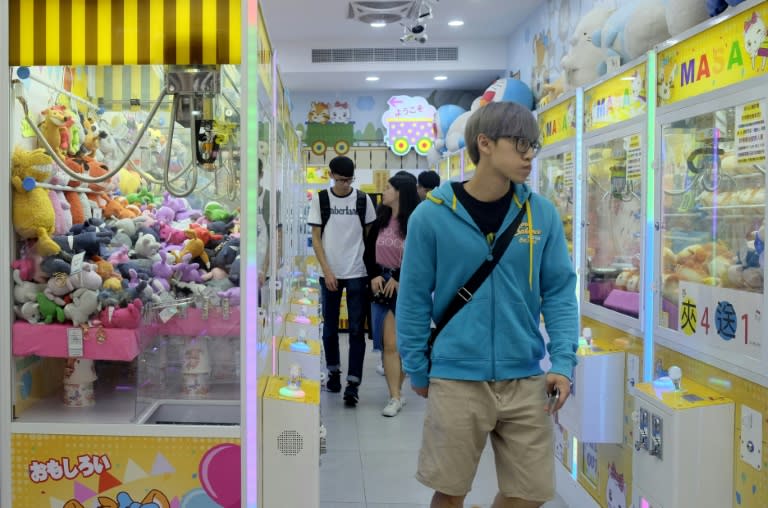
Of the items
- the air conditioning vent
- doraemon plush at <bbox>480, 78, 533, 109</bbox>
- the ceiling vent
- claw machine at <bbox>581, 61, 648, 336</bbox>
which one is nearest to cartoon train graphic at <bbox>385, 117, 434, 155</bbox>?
the air conditioning vent

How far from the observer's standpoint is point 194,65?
77.5 inches

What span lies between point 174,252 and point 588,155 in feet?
6.02

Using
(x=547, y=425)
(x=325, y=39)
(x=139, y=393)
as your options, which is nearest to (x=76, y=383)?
(x=139, y=393)

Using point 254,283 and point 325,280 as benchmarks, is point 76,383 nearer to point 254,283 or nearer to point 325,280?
Answer: point 254,283

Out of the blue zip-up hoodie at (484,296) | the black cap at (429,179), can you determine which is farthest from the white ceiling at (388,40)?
the blue zip-up hoodie at (484,296)

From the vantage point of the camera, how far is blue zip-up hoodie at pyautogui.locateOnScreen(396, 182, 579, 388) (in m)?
1.87

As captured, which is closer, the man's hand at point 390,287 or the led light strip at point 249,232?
the led light strip at point 249,232

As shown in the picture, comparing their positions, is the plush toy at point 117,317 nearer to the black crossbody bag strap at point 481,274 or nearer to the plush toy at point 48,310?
the plush toy at point 48,310

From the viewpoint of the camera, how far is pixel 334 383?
4957 millimetres

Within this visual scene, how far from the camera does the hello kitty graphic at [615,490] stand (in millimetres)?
2670

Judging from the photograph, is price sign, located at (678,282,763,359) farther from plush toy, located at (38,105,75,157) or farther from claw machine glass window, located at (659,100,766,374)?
plush toy, located at (38,105,75,157)

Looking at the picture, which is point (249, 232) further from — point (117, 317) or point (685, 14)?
point (685, 14)

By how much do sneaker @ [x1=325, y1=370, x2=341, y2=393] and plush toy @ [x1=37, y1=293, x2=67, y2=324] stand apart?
3.01 m

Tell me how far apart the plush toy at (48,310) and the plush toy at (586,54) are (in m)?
3.15
